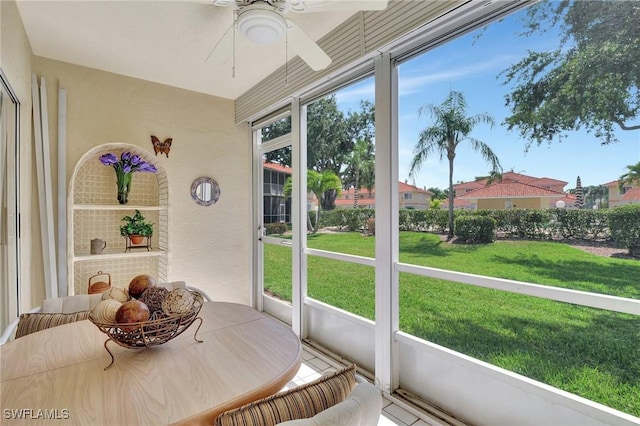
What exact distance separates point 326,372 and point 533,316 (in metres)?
1.54

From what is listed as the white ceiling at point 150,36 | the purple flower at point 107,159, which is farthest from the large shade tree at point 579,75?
the purple flower at point 107,159

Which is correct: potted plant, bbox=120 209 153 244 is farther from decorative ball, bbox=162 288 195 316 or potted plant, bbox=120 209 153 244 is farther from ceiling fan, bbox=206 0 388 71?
decorative ball, bbox=162 288 195 316

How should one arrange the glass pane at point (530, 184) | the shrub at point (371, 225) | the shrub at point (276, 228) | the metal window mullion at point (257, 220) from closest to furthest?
the glass pane at point (530, 184) < the shrub at point (371, 225) < the shrub at point (276, 228) < the metal window mullion at point (257, 220)

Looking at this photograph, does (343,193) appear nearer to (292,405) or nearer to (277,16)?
(277,16)

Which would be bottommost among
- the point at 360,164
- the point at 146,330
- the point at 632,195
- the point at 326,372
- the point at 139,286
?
the point at 326,372

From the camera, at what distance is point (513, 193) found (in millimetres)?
1747

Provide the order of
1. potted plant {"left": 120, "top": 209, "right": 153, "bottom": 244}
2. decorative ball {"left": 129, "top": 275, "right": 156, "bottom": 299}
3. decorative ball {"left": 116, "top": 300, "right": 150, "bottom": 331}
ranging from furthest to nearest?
potted plant {"left": 120, "top": 209, "right": 153, "bottom": 244} → decorative ball {"left": 129, "top": 275, "right": 156, "bottom": 299} → decorative ball {"left": 116, "top": 300, "right": 150, "bottom": 331}

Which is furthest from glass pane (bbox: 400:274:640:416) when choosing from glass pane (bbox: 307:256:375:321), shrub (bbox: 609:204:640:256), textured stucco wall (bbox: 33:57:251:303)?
textured stucco wall (bbox: 33:57:251:303)

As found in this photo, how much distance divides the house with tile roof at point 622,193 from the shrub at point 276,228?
106 inches

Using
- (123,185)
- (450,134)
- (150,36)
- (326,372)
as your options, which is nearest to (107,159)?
(123,185)

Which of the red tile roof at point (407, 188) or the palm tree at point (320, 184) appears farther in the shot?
the palm tree at point (320, 184)

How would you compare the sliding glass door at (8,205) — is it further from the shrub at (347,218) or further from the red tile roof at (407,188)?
the red tile roof at (407,188)

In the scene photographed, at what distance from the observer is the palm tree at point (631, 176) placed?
134cm

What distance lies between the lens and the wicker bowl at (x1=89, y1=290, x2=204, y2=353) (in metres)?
1.08
